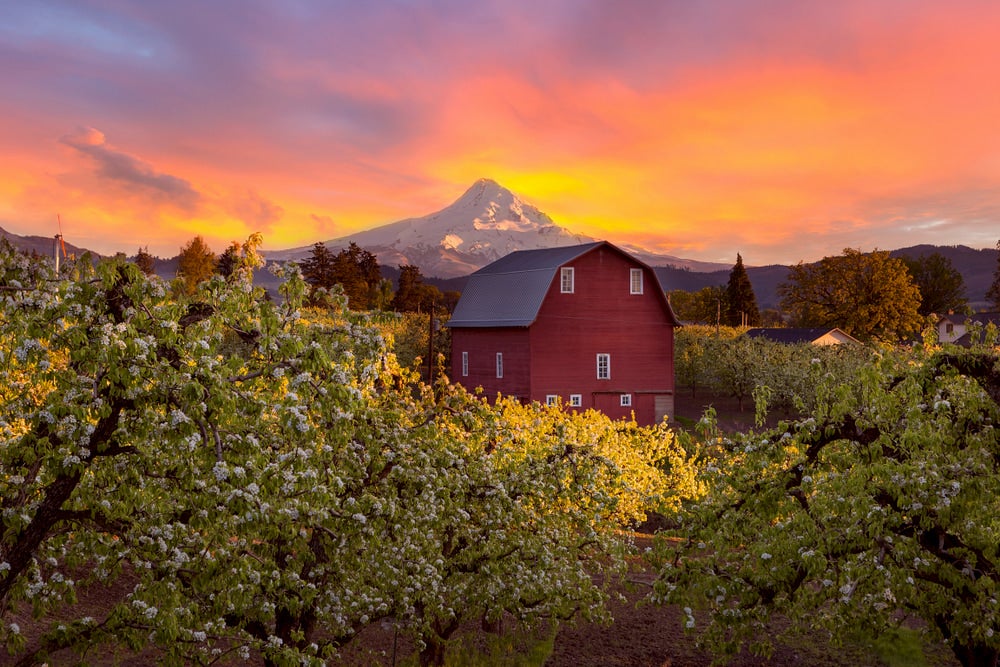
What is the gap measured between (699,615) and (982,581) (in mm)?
12597

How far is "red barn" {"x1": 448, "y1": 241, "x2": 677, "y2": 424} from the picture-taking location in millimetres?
50375

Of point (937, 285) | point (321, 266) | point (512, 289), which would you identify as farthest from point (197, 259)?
point (937, 285)

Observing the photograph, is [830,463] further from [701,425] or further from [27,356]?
[27,356]

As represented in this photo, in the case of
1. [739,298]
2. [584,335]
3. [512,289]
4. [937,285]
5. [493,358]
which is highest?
[937,285]

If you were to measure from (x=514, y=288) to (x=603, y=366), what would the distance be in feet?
27.2

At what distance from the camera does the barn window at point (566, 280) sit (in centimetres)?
5106

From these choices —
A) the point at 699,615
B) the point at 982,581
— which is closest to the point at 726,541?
the point at 982,581

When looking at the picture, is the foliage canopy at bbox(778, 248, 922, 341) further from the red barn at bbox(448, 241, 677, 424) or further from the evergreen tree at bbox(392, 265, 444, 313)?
the evergreen tree at bbox(392, 265, 444, 313)

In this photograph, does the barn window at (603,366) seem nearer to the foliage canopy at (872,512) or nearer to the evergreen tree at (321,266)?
the foliage canopy at (872,512)

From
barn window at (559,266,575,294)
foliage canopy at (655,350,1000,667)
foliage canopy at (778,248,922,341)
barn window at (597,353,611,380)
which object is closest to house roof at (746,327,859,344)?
foliage canopy at (778,248,922,341)

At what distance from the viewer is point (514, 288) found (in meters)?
53.4

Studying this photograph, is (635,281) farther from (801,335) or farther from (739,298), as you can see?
(739,298)

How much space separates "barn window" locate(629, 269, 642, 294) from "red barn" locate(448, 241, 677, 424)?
0.23 ft

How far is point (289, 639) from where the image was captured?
38.9ft
